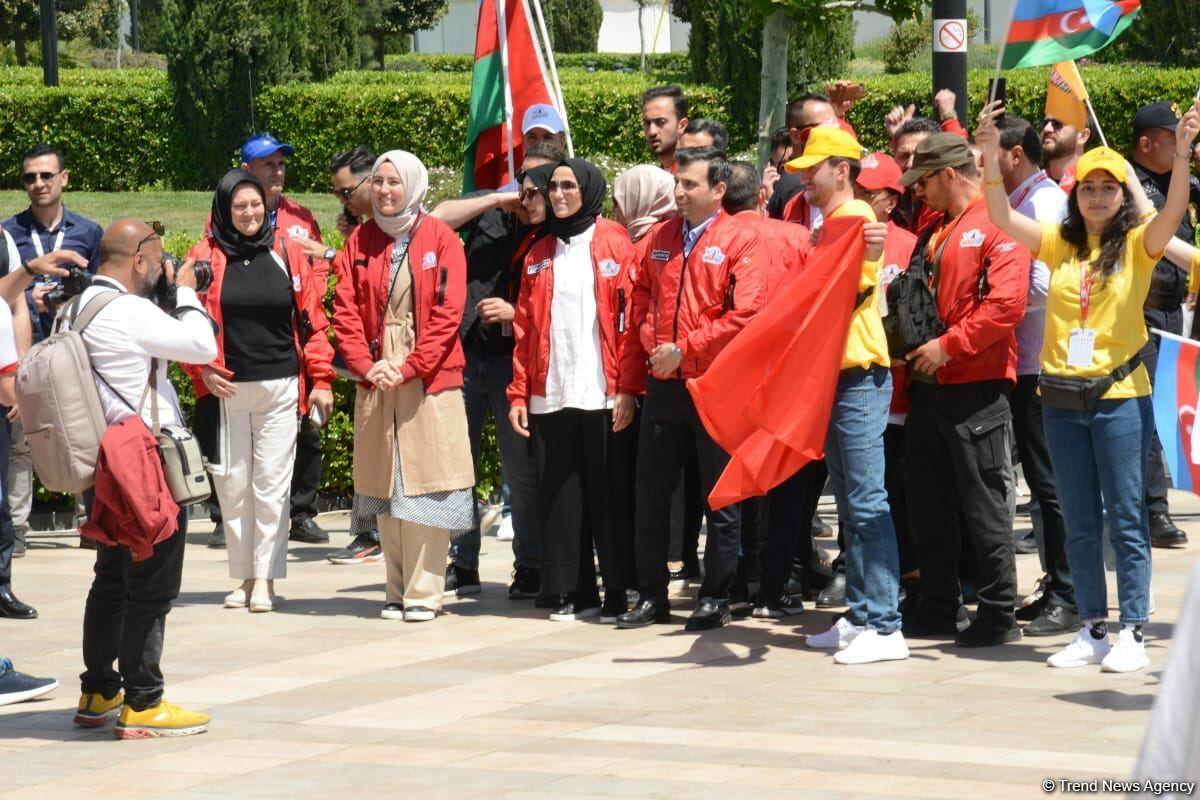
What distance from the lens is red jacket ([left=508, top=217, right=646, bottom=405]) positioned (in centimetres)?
886

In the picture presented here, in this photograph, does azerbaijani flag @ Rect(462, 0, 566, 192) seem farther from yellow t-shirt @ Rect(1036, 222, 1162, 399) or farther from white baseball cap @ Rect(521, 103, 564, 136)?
yellow t-shirt @ Rect(1036, 222, 1162, 399)

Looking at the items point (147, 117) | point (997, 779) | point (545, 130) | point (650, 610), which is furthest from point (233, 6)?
point (997, 779)

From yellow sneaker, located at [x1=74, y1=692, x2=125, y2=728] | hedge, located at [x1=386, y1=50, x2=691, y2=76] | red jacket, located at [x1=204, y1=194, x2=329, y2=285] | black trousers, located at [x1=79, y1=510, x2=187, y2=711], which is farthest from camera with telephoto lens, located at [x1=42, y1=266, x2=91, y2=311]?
hedge, located at [x1=386, y1=50, x2=691, y2=76]

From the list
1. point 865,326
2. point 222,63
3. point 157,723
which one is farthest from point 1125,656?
point 222,63

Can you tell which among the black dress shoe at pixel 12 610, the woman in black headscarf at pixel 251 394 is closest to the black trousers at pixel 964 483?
the woman in black headscarf at pixel 251 394

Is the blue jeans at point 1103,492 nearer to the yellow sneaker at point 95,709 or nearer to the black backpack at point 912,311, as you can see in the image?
the black backpack at point 912,311

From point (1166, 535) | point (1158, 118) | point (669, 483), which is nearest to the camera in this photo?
point (669, 483)

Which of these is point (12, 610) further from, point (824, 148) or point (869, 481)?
point (824, 148)

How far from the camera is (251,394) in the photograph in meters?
9.46

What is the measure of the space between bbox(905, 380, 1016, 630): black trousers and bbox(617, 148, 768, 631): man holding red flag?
850 millimetres

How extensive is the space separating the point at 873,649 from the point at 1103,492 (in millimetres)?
1134

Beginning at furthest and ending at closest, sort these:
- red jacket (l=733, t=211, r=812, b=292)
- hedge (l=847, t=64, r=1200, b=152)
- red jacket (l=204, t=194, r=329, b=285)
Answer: hedge (l=847, t=64, r=1200, b=152)
red jacket (l=204, t=194, r=329, b=285)
red jacket (l=733, t=211, r=812, b=292)

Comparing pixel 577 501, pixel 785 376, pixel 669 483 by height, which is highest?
pixel 785 376

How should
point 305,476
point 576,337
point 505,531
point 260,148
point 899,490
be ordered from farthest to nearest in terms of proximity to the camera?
point 305,476, point 505,531, point 260,148, point 576,337, point 899,490
